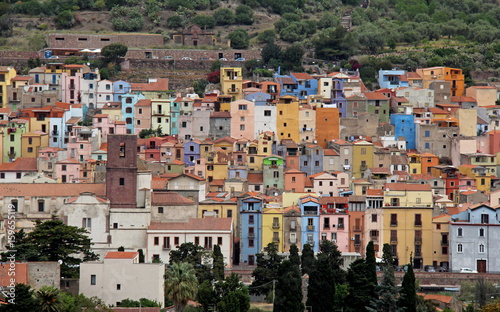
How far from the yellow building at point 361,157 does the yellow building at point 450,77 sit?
15260mm

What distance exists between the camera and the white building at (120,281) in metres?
54.6

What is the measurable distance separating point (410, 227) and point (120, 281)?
2092cm

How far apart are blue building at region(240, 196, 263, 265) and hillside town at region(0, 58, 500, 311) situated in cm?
8

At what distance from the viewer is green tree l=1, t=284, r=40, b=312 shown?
156 ft

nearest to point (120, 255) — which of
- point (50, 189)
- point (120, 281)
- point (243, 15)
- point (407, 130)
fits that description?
point (120, 281)

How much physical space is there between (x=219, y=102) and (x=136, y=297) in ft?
104

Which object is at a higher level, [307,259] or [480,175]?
[480,175]

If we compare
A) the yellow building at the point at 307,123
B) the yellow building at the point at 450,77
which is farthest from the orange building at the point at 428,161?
the yellow building at the point at 450,77

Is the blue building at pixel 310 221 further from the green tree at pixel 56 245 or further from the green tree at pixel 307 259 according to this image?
the green tree at pixel 56 245

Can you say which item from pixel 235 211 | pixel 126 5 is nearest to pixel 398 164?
pixel 235 211

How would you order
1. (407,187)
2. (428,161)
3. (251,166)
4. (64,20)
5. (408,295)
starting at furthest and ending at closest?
(64,20), (428,161), (251,166), (407,187), (408,295)

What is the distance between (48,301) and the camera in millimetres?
49219

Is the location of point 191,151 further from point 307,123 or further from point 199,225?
point 199,225

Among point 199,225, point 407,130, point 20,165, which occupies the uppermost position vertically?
point 407,130
